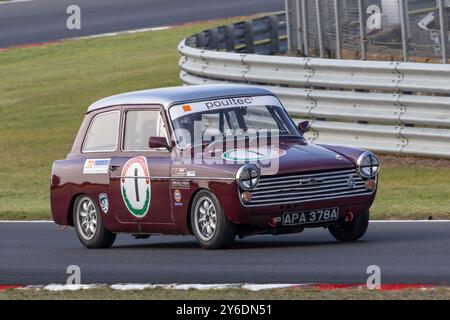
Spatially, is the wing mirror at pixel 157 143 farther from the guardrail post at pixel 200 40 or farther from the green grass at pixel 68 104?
the guardrail post at pixel 200 40

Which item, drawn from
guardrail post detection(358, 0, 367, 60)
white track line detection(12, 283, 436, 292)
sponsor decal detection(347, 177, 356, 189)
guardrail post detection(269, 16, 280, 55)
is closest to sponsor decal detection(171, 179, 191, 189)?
sponsor decal detection(347, 177, 356, 189)

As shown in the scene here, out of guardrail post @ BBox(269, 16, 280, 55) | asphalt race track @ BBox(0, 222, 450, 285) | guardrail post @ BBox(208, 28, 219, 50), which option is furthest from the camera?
guardrail post @ BBox(269, 16, 280, 55)

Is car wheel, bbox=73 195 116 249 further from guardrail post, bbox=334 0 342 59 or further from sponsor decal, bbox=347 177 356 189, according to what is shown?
guardrail post, bbox=334 0 342 59

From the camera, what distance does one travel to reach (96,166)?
12922 mm

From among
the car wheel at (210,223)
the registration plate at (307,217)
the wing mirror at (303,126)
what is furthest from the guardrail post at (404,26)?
the car wheel at (210,223)

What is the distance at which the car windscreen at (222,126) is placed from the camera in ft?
40.4

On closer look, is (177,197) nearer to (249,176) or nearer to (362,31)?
(249,176)

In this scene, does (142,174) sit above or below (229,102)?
below

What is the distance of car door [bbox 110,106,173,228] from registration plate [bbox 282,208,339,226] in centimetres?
118

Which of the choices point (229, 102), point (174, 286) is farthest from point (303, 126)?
point (174, 286)

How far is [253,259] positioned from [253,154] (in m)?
1.08

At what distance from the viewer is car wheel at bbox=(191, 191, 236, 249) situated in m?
11.5

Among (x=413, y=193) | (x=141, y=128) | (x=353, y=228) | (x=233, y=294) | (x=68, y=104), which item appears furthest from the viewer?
(x=68, y=104)
